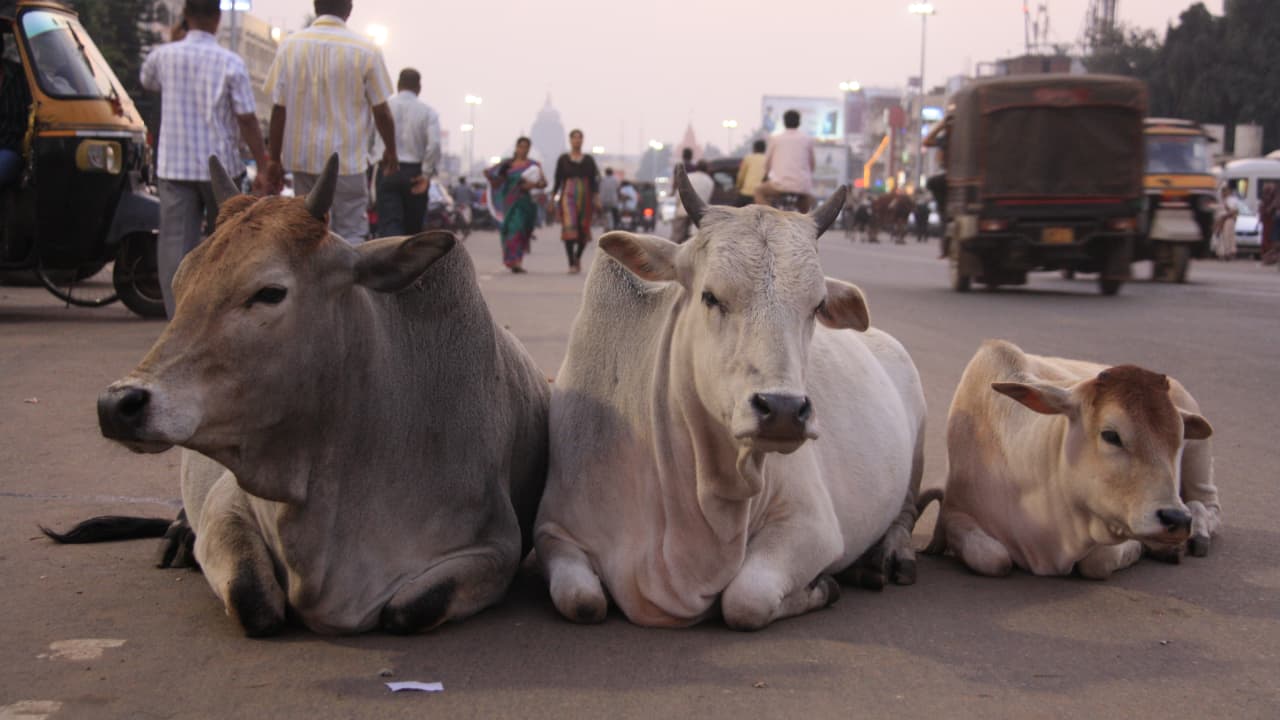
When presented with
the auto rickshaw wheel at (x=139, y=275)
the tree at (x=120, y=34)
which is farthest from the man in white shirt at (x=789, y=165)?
the tree at (x=120, y=34)

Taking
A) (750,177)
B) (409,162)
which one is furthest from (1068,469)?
(750,177)

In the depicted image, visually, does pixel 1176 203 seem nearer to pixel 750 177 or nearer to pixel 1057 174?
pixel 1057 174

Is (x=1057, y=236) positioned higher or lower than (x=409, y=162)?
lower

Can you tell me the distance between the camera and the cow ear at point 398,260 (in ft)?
14.6

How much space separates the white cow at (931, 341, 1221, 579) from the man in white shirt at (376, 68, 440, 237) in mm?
7150

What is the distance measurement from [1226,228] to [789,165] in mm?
23286

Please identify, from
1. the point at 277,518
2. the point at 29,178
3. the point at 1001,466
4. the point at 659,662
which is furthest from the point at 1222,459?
the point at 29,178

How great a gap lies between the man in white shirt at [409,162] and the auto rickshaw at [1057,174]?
8.47m

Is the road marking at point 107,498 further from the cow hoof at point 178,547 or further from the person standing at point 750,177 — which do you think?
the person standing at point 750,177

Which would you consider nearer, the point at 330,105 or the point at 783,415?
the point at 783,415

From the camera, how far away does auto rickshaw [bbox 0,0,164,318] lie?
39.2 ft

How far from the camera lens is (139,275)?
12.8 m

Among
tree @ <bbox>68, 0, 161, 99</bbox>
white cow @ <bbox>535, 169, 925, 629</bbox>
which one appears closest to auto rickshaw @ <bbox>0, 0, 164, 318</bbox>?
white cow @ <bbox>535, 169, 925, 629</bbox>

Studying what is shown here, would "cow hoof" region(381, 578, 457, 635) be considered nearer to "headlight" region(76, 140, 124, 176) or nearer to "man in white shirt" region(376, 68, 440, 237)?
"man in white shirt" region(376, 68, 440, 237)
